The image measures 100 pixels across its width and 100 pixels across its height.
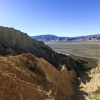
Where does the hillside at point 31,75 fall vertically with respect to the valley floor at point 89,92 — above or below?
above

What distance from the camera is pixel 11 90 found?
1304 cm

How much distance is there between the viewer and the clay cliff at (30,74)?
1350 cm

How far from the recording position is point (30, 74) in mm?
21844

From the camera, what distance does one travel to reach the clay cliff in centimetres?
1350

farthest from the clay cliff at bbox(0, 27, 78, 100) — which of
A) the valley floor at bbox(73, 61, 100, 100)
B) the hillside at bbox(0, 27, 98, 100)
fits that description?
the valley floor at bbox(73, 61, 100, 100)

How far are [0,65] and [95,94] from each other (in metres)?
16.5

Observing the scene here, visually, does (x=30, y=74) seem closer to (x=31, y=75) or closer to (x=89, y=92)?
(x=31, y=75)

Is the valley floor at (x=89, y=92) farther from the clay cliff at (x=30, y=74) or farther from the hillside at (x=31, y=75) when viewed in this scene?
the clay cliff at (x=30, y=74)

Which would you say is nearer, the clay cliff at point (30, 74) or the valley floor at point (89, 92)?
the clay cliff at point (30, 74)

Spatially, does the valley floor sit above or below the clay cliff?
below

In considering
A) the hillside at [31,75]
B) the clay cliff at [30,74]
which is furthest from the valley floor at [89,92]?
the clay cliff at [30,74]

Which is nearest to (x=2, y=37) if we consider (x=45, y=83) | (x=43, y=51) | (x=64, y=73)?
(x=43, y=51)

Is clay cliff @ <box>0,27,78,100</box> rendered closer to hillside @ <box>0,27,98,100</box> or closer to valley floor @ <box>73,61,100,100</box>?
hillside @ <box>0,27,98,100</box>

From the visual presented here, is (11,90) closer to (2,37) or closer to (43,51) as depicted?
(2,37)
